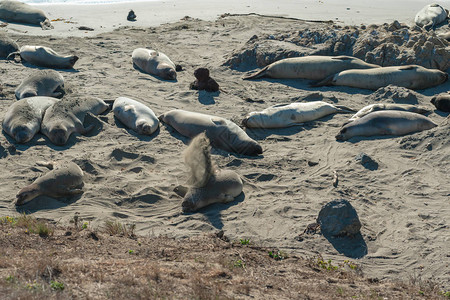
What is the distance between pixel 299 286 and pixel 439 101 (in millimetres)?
6359

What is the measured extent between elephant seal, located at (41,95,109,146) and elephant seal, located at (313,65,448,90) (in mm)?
4957

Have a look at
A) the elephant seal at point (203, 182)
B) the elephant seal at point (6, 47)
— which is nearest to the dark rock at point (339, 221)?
the elephant seal at point (203, 182)

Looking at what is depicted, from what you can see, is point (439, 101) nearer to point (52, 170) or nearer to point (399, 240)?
point (399, 240)

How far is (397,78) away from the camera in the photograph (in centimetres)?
1144

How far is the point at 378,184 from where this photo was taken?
762 cm

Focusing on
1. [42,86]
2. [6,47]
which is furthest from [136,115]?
[6,47]

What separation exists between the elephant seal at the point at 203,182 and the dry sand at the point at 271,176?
0.14 meters

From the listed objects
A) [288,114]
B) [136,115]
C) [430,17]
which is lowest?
[136,115]

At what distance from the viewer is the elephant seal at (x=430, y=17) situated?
53.2 feet

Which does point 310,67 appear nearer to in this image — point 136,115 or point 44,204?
point 136,115

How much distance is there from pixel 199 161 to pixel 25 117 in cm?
353

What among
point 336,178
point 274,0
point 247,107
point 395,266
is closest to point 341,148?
point 336,178

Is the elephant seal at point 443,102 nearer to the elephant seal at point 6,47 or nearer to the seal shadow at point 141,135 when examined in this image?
the seal shadow at point 141,135

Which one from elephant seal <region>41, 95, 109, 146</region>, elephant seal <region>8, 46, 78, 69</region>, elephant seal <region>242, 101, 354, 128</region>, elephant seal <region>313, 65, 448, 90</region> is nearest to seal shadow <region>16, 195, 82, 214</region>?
elephant seal <region>41, 95, 109, 146</region>
